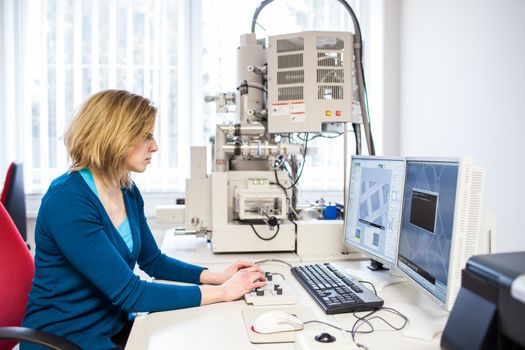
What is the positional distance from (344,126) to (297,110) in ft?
0.74

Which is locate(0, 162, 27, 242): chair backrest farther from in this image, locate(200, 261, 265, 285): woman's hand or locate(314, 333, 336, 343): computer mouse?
locate(314, 333, 336, 343): computer mouse

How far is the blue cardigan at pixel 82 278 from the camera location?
107 cm

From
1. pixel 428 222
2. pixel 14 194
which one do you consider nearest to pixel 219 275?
pixel 428 222

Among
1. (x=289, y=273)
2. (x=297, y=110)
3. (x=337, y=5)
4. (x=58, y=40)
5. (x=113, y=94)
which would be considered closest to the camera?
(x=113, y=94)

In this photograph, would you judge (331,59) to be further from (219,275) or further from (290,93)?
(219,275)

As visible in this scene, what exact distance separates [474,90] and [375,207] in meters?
1.36

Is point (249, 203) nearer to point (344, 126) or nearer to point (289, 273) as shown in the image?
point (289, 273)

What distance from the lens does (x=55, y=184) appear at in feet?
3.73

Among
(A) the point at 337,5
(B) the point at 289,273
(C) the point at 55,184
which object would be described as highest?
(A) the point at 337,5

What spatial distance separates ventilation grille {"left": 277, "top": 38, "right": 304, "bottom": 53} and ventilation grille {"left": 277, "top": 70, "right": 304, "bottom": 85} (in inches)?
3.8

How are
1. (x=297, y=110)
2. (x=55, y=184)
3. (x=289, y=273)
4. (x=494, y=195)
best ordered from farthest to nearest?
1. (x=494, y=195)
2. (x=297, y=110)
3. (x=289, y=273)
4. (x=55, y=184)

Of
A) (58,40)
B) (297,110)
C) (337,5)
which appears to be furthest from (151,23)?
(297,110)

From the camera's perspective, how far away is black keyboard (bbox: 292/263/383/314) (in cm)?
111

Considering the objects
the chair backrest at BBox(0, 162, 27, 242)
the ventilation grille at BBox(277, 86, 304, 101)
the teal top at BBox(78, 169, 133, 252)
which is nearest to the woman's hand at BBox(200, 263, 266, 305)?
the teal top at BBox(78, 169, 133, 252)
